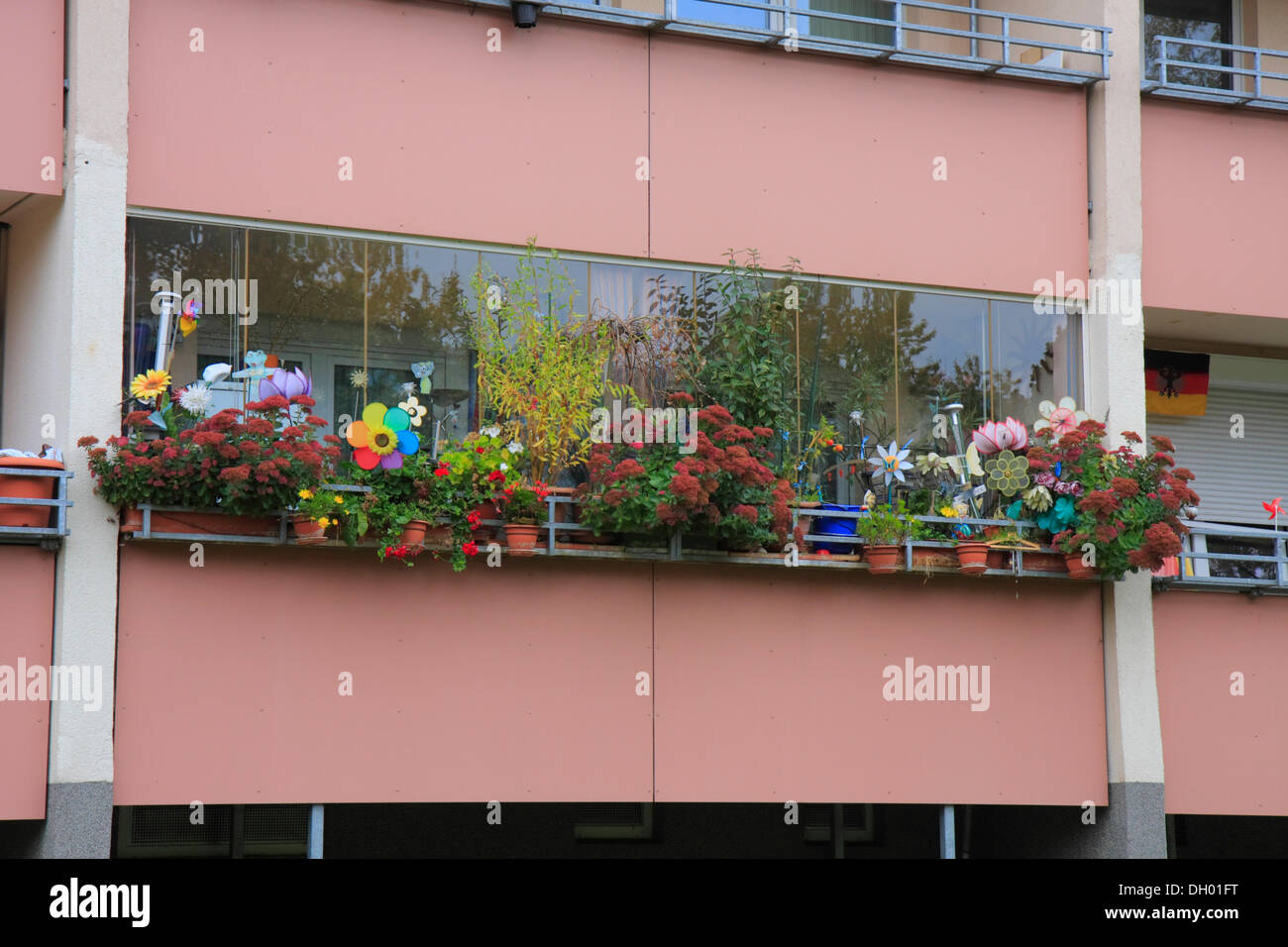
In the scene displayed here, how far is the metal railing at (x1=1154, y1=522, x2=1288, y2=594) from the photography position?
1255cm

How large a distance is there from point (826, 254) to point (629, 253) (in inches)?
60.5

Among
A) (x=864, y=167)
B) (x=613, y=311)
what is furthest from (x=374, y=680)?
(x=864, y=167)

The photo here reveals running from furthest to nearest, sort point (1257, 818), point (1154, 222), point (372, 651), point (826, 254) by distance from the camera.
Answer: point (1257, 818) → point (1154, 222) → point (826, 254) → point (372, 651)

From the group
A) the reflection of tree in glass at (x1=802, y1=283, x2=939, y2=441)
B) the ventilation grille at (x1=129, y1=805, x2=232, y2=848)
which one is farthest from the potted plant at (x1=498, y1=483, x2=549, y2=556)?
the ventilation grille at (x1=129, y1=805, x2=232, y2=848)

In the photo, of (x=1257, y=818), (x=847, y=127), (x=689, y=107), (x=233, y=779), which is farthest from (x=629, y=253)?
(x=1257, y=818)

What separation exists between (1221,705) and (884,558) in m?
3.09

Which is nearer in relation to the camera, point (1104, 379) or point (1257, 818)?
point (1104, 379)

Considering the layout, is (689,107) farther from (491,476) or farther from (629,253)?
(491,476)

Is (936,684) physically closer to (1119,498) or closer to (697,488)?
(1119,498)

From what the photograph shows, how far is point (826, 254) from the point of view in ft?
40.1

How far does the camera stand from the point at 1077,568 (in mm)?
11906

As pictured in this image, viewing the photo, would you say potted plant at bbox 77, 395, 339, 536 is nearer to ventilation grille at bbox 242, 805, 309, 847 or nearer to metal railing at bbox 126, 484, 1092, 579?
metal railing at bbox 126, 484, 1092, 579
